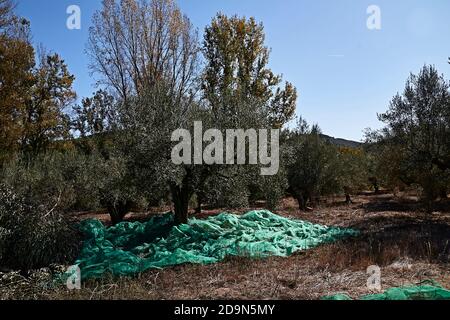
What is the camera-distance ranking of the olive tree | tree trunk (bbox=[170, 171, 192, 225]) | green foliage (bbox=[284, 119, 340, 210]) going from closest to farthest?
tree trunk (bbox=[170, 171, 192, 225]) → the olive tree → green foliage (bbox=[284, 119, 340, 210])

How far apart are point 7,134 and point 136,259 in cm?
1478

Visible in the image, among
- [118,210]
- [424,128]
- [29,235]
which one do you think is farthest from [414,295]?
[118,210]

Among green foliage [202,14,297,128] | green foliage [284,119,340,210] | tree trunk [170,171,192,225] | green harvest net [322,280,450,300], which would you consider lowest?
green harvest net [322,280,450,300]

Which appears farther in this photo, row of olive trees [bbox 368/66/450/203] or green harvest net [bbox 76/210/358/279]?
row of olive trees [bbox 368/66/450/203]

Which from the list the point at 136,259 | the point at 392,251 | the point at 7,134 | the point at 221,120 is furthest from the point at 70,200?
the point at 7,134

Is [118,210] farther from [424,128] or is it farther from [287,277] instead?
[424,128]

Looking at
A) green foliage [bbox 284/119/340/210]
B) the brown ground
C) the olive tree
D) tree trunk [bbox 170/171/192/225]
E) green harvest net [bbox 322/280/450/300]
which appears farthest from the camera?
green foliage [bbox 284/119/340/210]

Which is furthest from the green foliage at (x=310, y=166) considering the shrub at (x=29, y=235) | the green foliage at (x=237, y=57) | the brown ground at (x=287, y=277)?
the shrub at (x=29, y=235)

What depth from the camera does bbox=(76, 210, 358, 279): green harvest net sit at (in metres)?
8.27

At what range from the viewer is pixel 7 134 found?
63.5ft

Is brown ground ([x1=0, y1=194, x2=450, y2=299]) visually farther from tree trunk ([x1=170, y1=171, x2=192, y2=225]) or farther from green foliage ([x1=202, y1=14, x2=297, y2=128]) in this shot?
green foliage ([x1=202, y1=14, x2=297, y2=128])

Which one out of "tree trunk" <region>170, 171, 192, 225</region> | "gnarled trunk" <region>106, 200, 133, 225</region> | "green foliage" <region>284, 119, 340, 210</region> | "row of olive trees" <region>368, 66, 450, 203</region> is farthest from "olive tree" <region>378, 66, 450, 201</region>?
"gnarled trunk" <region>106, 200, 133, 225</region>

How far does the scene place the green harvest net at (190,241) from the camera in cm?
827
